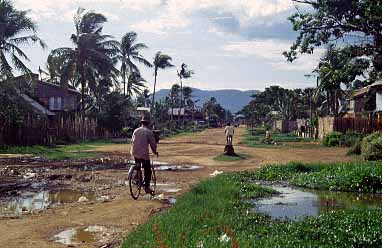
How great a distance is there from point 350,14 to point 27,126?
26.1 m

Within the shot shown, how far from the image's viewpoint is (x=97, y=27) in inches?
1847

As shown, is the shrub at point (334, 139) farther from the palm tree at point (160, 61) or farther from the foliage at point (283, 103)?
the palm tree at point (160, 61)

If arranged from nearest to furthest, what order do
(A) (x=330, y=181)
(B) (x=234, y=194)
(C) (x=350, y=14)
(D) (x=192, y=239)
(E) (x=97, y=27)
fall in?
(D) (x=192, y=239), (C) (x=350, y=14), (B) (x=234, y=194), (A) (x=330, y=181), (E) (x=97, y=27)

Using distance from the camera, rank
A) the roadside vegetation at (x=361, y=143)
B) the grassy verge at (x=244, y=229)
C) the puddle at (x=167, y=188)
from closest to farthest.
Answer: the grassy verge at (x=244, y=229) < the puddle at (x=167, y=188) < the roadside vegetation at (x=361, y=143)

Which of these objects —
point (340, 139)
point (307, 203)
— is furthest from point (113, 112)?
point (307, 203)

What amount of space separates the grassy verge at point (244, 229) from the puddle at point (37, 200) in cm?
349

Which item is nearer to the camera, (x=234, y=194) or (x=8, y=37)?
(x=234, y=194)

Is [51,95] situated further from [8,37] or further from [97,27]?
[8,37]

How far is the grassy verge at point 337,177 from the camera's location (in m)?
13.4

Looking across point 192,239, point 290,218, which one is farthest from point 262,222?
point 192,239

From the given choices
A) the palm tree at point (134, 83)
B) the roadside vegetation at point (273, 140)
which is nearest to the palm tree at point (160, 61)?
the palm tree at point (134, 83)

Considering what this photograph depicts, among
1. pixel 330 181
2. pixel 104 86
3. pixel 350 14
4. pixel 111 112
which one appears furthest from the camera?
pixel 104 86

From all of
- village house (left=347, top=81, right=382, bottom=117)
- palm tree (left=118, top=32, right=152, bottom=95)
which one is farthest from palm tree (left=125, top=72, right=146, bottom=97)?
village house (left=347, top=81, right=382, bottom=117)

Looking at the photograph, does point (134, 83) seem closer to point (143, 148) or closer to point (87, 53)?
point (87, 53)
